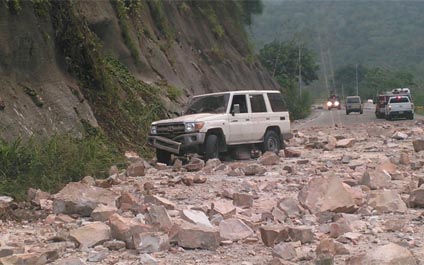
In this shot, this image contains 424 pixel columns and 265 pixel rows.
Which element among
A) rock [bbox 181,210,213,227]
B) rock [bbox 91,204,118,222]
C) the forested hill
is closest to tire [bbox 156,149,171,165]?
rock [bbox 91,204,118,222]

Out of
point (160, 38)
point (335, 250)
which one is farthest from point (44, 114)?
point (160, 38)

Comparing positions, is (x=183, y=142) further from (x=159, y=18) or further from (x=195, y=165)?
(x=159, y=18)

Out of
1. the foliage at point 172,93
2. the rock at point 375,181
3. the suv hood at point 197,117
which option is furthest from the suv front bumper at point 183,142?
the foliage at point 172,93

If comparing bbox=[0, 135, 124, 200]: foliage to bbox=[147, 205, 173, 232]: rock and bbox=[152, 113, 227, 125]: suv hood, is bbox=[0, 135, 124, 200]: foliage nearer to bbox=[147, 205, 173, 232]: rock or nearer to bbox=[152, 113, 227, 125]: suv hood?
bbox=[147, 205, 173, 232]: rock

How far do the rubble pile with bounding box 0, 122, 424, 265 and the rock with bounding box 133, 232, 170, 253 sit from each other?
0.01m

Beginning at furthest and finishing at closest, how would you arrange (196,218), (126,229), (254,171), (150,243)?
(254,171) → (196,218) → (126,229) → (150,243)

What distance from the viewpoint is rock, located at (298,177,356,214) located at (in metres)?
8.32

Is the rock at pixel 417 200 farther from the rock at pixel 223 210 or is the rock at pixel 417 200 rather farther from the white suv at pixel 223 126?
the white suv at pixel 223 126

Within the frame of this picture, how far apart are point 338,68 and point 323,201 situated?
79.3 m

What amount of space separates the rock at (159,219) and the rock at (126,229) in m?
0.24

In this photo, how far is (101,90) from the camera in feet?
60.3

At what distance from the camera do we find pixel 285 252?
6180mm

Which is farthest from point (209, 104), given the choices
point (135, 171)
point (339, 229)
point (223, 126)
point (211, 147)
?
point (339, 229)

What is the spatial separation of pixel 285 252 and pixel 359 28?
91291 mm
